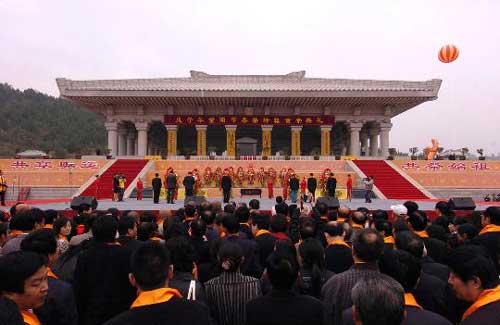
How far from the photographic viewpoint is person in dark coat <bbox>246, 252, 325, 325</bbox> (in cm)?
272

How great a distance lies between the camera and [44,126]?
Answer: 68.9 metres

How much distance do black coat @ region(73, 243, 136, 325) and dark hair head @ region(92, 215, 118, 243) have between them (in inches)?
5.9

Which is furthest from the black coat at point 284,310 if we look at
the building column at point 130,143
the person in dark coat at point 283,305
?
the building column at point 130,143

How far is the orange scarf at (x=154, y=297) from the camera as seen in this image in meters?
2.36

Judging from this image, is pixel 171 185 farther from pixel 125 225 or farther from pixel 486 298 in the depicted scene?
pixel 486 298

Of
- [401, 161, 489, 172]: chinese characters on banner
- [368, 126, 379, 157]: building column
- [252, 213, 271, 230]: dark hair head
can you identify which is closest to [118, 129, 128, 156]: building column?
[368, 126, 379, 157]: building column

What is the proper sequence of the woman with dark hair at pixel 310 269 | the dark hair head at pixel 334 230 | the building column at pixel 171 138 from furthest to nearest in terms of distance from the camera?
the building column at pixel 171 138, the dark hair head at pixel 334 230, the woman with dark hair at pixel 310 269

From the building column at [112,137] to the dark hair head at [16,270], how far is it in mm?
28351

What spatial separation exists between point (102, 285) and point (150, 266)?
121 centimetres

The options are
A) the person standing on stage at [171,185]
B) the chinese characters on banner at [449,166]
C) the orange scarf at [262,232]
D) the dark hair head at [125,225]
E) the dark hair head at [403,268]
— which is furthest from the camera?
the chinese characters on banner at [449,166]

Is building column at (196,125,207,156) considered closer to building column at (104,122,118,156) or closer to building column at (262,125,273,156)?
building column at (262,125,273,156)

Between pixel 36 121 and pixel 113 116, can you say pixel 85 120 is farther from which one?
pixel 113 116

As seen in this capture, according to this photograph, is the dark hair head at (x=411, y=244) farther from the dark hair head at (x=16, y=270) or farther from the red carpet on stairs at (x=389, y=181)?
the red carpet on stairs at (x=389, y=181)

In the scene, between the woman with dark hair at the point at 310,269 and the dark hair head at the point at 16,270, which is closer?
the dark hair head at the point at 16,270
